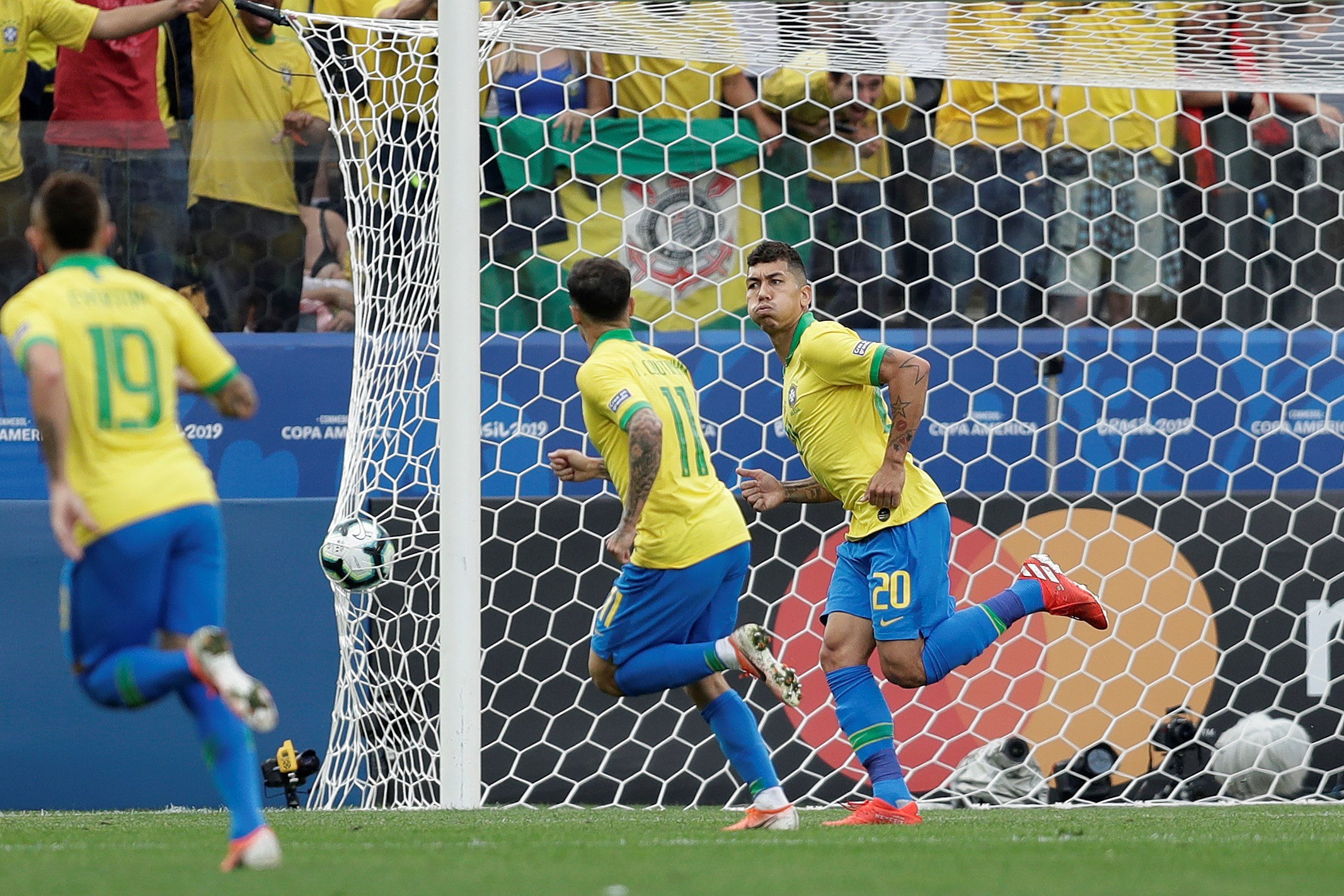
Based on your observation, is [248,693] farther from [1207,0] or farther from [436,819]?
[1207,0]

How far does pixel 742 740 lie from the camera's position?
5199 mm

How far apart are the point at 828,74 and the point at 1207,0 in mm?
1887

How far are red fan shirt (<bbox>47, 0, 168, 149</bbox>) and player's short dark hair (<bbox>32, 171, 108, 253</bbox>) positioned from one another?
15.7 feet

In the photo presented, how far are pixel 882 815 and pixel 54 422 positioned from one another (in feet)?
9.89

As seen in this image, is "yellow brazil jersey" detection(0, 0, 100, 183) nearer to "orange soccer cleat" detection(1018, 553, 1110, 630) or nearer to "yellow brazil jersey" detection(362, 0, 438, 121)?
"yellow brazil jersey" detection(362, 0, 438, 121)

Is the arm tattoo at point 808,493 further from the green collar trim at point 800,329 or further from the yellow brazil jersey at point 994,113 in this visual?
the yellow brazil jersey at point 994,113

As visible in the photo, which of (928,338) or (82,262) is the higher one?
(82,262)

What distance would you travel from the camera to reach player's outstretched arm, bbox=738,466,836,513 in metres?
5.58

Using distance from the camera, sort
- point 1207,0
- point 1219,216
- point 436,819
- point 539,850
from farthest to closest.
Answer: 1. point 1219,216
2. point 1207,0
3. point 436,819
4. point 539,850

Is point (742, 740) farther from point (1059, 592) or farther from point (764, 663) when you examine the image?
point (1059, 592)

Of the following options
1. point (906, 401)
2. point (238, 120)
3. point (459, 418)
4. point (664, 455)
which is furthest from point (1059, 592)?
point (238, 120)

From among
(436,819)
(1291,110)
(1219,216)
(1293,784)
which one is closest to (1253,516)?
(1293,784)

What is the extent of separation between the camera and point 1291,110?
28.4 feet

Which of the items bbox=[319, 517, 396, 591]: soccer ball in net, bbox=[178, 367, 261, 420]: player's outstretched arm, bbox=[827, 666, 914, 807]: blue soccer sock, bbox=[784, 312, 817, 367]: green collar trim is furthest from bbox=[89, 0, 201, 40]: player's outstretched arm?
bbox=[827, 666, 914, 807]: blue soccer sock
